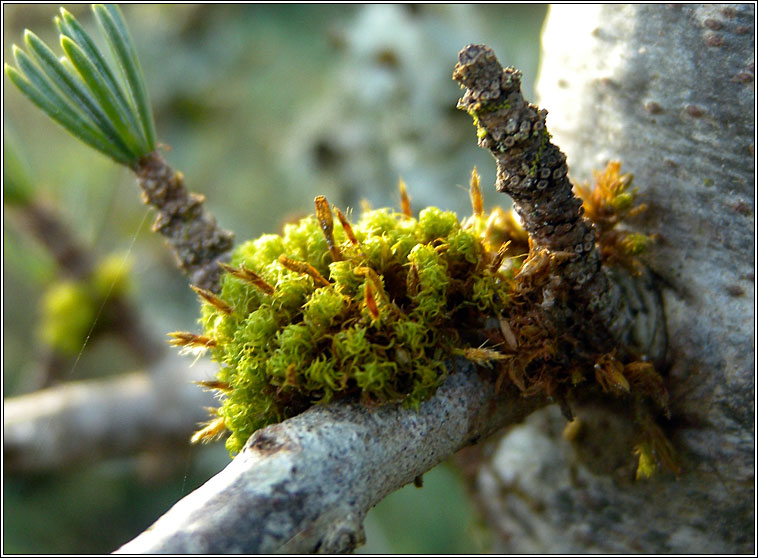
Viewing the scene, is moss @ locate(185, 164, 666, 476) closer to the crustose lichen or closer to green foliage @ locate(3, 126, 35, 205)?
the crustose lichen

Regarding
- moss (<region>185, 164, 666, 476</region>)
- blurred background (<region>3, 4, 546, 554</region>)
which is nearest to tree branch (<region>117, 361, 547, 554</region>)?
moss (<region>185, 164, 666, 476</region>)

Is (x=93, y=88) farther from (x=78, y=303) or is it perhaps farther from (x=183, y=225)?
(x=78, y=303)

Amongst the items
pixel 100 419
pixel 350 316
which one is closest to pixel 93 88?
pixel 350 316

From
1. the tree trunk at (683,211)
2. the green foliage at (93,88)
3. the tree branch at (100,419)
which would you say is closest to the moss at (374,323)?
the tree trunk at (683,211)

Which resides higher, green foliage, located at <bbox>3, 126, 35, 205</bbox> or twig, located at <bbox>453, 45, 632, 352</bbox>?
green foliage, located at <bbox>3, 126, 35, 205</bbox>

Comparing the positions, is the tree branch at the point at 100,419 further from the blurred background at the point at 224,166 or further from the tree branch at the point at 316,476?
the tree branch at the point at 316,476

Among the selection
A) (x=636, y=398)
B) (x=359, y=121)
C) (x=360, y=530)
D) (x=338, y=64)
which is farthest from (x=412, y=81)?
(x=360, y=530)

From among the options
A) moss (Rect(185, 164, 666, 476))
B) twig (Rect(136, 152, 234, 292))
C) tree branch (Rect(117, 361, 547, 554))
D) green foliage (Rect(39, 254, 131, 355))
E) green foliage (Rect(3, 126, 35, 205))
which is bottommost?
tree branch (Rect(117, 361, 547, 554))
